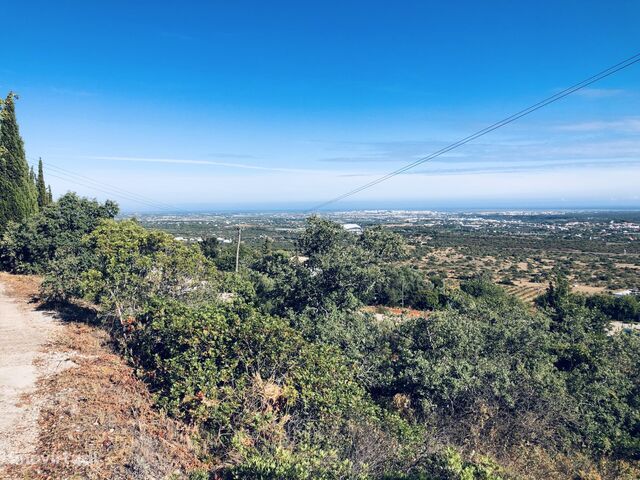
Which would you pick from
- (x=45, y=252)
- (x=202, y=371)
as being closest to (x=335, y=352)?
(x=202, y=371)

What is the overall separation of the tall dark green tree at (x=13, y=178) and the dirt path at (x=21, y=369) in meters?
10.9

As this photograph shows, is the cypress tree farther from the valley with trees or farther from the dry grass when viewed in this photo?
the dry grass

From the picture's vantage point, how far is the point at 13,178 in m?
23.2

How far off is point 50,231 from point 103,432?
52.0 feet

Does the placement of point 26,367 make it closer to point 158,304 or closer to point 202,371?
point 158,304

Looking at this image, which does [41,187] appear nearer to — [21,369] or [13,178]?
[13,178]

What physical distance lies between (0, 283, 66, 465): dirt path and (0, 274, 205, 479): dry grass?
20 cm

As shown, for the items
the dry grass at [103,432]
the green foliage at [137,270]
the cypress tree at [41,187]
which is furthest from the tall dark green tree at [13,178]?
the dry grass at [103,432]

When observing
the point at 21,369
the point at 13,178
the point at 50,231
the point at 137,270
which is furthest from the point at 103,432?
the point at 13,178

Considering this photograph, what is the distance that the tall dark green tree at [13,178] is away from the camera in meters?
22.8

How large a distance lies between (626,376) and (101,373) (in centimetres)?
1479

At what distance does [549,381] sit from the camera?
1012 centimetres

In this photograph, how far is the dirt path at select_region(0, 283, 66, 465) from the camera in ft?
21.1

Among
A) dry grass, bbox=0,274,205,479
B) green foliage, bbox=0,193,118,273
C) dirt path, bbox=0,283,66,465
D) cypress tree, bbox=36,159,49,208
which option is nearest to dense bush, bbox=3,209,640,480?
dry grass, bbox=0,274,205,479
